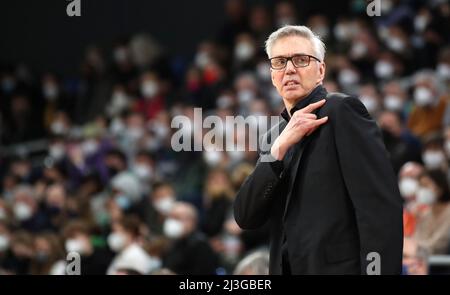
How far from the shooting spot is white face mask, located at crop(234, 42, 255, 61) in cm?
1173

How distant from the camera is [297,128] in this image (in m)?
3.11

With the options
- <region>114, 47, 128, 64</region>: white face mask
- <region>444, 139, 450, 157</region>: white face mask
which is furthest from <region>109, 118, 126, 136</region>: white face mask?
<region>444, 139, 450, 157</region>: white face mask

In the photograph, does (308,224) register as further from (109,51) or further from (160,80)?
(109,51)

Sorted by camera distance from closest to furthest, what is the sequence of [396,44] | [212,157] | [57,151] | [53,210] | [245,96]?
[212,157], [396,44], [53,210], [245,96], [57,151]

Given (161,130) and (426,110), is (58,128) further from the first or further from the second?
(426,110)

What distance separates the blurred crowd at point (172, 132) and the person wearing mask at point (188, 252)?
0.04 feet

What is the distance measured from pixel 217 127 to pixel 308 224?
272 inches

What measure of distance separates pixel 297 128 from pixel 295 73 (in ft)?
0.71

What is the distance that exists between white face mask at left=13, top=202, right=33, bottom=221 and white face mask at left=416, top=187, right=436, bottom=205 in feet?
17.2

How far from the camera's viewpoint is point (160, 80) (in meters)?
12.5

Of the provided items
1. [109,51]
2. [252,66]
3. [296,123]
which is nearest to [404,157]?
[252,66]

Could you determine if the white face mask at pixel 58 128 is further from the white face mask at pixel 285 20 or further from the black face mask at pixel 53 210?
the white face mask at pixel 285 20

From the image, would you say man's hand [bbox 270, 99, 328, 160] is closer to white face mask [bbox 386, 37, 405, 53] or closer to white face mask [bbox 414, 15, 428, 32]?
white face mask [bbox 386, 37, 405, 53]

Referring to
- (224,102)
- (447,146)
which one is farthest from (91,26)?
(447,146)
